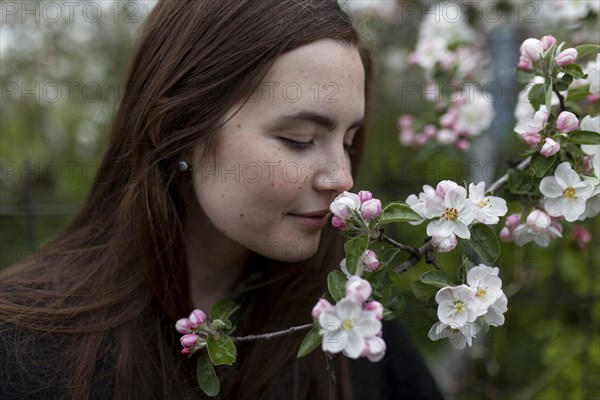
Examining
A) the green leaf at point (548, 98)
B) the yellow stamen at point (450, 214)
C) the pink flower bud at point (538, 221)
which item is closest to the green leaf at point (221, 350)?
the yellow stamen at point (450, 214)

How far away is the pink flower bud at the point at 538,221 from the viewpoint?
1063 mm

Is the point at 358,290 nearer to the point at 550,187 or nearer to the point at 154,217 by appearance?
the point at 550,187

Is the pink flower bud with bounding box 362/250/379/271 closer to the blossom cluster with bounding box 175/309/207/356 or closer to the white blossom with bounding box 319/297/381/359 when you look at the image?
the white blossom with bounding box 319/297/381/359

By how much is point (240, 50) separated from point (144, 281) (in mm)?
501

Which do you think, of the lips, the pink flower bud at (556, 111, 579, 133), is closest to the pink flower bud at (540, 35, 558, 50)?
the pink flower bud at (556, 111, 579, 133)

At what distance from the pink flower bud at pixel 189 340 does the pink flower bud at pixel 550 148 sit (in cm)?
63

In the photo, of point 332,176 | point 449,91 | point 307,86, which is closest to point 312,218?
point 332,176

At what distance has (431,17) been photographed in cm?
193

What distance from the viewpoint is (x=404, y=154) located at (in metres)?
3.10

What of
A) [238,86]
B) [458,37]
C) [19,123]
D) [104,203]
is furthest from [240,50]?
[19,123]

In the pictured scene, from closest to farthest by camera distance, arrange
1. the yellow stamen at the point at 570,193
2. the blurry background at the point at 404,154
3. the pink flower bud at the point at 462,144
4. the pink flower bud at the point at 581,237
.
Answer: the yellow stamen at the point at 570,193 → the pink flower bud at the point at 581,237 → the pink flower bud at the point at 462,144 → the blurry background at the point at 404,154

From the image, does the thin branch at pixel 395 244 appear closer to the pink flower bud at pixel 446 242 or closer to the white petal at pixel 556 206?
the pink flower bud at pixel 446 242

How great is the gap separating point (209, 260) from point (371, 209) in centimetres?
62

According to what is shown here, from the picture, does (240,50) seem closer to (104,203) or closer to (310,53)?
(310,53)
